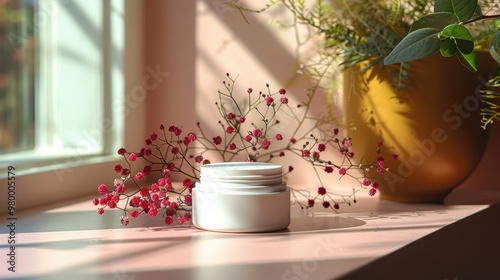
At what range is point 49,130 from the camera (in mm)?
1815

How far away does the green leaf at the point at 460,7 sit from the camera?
117cm

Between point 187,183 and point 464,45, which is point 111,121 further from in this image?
point 464,45

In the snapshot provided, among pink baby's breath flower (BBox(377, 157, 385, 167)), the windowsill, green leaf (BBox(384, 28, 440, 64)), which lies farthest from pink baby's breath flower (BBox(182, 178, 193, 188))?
green leaf (BBox(384, 28, 440, 64))

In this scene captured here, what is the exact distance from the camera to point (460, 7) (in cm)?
118

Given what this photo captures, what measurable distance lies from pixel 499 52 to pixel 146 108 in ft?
3.28

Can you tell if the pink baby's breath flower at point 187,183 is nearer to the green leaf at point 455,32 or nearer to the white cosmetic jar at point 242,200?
the white cosmetic jar at point 242,200

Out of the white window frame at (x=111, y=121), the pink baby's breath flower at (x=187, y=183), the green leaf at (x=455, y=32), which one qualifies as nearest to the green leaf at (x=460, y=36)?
the green leaf at (x=455, y=32)

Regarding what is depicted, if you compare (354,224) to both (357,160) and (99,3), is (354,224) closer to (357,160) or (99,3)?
(357,160)

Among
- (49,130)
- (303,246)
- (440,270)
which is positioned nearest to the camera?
(303,246)

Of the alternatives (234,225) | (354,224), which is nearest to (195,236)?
(234,225)

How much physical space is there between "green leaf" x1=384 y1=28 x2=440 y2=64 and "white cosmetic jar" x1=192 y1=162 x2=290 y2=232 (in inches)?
11.4

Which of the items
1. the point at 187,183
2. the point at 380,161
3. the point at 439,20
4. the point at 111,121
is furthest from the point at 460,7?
the point at 111,121

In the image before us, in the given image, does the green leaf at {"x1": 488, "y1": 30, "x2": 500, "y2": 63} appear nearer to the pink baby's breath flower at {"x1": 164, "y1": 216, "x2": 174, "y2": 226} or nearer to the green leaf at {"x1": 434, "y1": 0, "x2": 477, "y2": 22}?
the green leaf at {"x1": 434, "y1": 0, "x2": 477, "y2": 22}

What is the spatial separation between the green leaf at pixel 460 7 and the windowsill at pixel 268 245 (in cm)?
34
